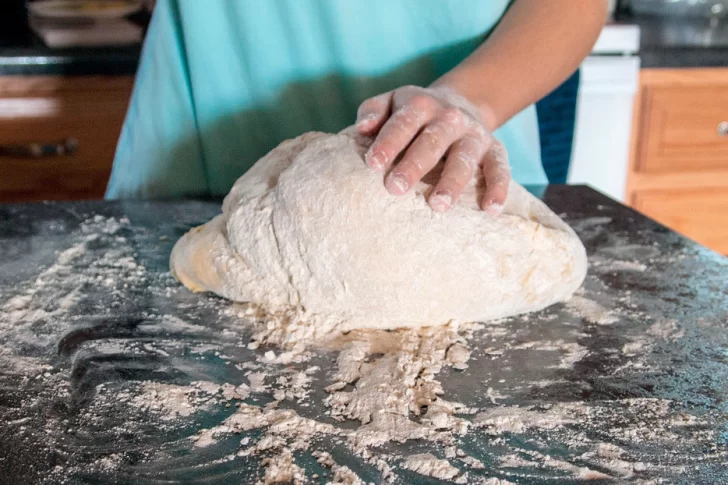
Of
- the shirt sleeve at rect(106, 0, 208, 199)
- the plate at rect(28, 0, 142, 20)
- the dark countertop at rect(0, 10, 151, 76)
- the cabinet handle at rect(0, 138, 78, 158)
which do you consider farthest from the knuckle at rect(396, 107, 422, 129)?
the plate at rect(28, 0, 142, 20)

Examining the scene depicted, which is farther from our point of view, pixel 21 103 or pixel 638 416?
pixel 21 103

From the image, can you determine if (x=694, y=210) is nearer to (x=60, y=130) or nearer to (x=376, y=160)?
(x=376, y=160)

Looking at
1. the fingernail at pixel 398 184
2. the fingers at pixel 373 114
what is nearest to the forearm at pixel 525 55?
the fingers at pixel 373 114

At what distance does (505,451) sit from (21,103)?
1.54 meters

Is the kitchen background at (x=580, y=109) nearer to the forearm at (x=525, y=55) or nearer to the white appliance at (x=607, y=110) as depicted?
the white appliance at (x=607, y=110)

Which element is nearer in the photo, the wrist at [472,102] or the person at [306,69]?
the wrist at [472,102]

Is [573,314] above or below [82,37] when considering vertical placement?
below

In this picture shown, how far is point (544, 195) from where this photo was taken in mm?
1160

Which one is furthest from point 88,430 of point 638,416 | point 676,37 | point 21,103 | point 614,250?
point 676,37

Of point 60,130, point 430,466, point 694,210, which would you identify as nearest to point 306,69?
point 430,466

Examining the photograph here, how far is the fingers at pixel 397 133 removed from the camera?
0.76m

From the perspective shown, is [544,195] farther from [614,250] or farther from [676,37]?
[676,37]

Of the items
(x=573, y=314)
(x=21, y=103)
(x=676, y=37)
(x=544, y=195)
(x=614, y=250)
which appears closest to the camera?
(x=573, y=314)

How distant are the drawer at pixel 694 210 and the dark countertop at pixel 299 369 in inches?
42.0
